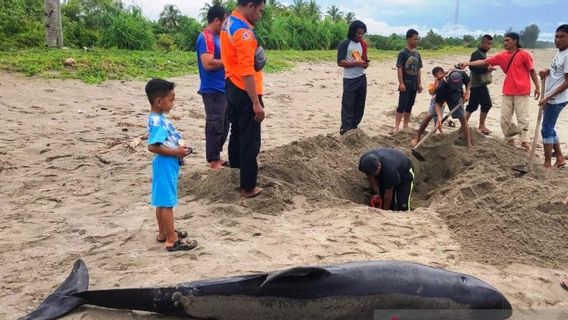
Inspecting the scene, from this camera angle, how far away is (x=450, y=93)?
843cm

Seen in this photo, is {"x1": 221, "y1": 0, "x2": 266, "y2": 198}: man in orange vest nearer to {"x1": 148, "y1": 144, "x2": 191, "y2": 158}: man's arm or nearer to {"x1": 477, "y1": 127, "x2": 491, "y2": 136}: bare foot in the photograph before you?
{"x1": 148, "y1": 144, "x2": 191, "y2": 158}: man's arm

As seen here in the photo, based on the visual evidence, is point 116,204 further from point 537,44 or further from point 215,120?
point 537,44

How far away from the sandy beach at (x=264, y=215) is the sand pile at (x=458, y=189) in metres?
0.02

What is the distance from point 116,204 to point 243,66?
2160mm

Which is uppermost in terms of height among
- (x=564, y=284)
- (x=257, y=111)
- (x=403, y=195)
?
(x=257, y=111)

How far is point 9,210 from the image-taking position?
5324 millimetres

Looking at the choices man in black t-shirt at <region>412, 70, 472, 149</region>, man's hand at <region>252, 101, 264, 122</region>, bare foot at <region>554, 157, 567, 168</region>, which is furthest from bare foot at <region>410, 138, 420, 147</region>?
man's hand at <region>252, 101, 264, 122</region>

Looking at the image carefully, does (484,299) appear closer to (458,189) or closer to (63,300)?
(458,189)

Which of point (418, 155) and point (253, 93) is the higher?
point (253, 93)

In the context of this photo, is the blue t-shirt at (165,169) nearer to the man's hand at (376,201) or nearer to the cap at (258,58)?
the cap at (258,58)

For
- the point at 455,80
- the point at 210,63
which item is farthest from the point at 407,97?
the point at 210,63

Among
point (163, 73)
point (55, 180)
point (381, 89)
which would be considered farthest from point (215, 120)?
point (381, 89)

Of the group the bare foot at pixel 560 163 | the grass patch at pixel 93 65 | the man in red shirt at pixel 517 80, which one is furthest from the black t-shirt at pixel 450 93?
the grass patch at pixel 93 65

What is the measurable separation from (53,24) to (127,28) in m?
4.05
